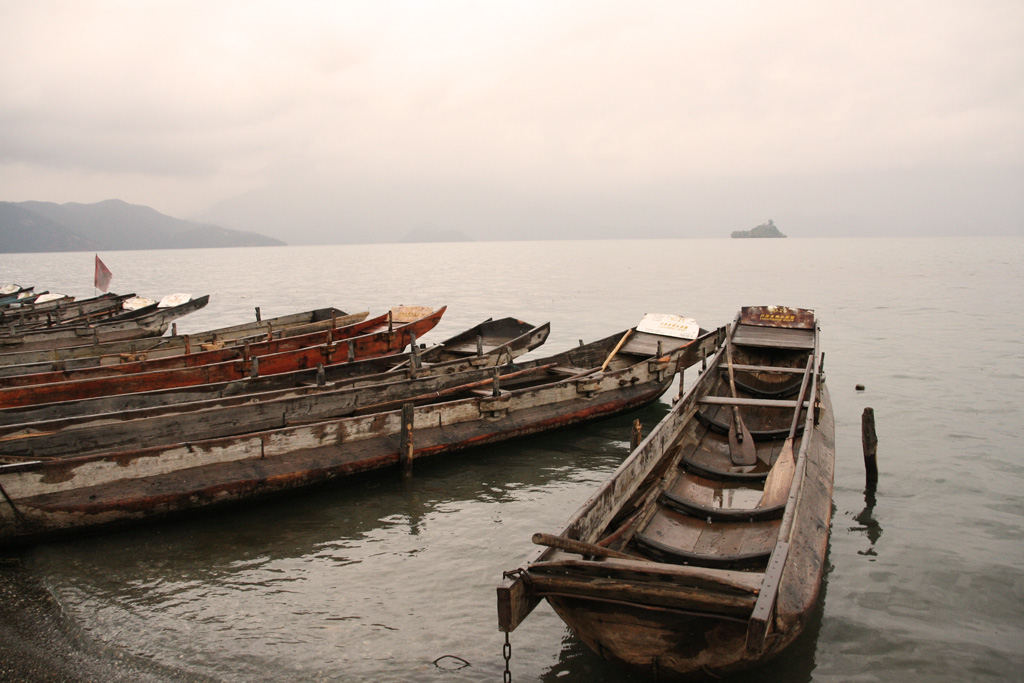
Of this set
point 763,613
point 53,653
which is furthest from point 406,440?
point 763,613

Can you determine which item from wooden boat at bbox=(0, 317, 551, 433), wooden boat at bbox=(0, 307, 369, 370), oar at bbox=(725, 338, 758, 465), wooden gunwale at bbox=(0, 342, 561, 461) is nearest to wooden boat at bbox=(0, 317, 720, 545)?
wooden gunwale at bbox=(0, 342, 561, 461)

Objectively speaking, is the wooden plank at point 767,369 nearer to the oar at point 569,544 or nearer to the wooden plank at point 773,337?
the wooden plank at point 773,337

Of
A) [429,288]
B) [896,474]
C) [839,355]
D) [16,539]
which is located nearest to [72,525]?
[16,539]

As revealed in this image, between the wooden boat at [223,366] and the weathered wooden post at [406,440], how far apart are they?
13.7 feet

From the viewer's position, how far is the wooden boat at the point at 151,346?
1488 centimetres

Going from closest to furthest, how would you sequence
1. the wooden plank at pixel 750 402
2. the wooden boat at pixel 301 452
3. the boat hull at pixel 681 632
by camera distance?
the boat hull at pixel 681 632, the wooden boat at pixel 301 452, the wooden plank at pixel 750 402

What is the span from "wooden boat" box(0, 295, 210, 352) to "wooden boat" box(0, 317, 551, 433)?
29.0 ft

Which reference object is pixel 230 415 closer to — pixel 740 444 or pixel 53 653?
pixel 53 653

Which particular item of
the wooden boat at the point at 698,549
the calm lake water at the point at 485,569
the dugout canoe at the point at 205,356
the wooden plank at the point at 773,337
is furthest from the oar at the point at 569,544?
the dugout canoe at the point at 205,356

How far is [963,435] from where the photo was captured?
1385cm

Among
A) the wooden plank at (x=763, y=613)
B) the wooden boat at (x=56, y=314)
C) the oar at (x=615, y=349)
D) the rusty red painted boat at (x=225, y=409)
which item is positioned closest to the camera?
the wooden plank at (x=763, y=613)

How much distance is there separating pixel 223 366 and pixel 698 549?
1143cm

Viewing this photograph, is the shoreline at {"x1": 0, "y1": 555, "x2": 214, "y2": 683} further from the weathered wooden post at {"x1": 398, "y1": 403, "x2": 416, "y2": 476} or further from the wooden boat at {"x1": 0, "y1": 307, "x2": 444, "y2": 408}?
the wooden boat at {"x1": 0, "y1": 307, "x2": 444, "y2": 408}

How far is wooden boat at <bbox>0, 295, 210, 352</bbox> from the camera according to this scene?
66.5ft
